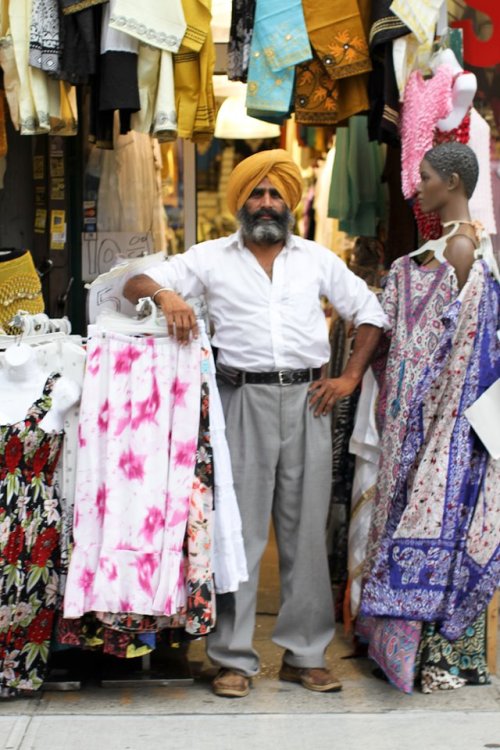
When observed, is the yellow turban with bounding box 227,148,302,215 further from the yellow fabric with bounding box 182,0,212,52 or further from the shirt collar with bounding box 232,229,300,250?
the yellow fabric with bounding box 182,0,212,52

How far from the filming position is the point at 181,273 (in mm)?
4840

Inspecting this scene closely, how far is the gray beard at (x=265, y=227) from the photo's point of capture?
4695 mm

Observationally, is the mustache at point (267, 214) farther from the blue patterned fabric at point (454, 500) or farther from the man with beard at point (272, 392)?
the blue patterned fabric at point (454, 500)

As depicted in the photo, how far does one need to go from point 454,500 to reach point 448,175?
1.26 m

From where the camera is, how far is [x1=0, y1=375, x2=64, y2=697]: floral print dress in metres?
4.47

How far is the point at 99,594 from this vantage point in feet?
14.4

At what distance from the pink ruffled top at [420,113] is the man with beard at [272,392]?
1.99 ft

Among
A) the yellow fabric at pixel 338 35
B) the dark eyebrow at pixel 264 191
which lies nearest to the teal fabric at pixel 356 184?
the yellow fabric at pixel 338 35

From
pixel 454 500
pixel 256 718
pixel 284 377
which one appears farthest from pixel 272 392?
pixel 256 718

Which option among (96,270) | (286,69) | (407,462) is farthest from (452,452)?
(96,270)

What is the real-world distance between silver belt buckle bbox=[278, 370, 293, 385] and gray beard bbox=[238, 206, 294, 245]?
0.50 meters

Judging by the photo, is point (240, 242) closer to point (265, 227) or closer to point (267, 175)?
point (265, 227)

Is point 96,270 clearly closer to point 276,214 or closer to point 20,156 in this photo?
point 20,156

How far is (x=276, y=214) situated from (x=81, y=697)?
1998mm
